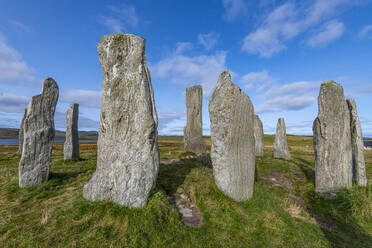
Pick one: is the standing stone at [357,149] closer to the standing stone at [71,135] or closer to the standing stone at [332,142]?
the standing stone at [332,142]

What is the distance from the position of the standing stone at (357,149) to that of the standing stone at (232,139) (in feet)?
19.4

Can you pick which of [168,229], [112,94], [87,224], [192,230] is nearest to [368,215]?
[192,230]

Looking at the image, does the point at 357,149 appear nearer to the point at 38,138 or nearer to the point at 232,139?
the point at 232,139

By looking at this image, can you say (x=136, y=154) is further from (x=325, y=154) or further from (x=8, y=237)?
(x=325, y=154)

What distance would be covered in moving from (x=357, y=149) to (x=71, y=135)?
17.8 metres

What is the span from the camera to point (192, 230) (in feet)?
15.2

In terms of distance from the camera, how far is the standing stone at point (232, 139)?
6.35 meters

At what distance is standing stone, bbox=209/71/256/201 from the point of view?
635 centimetres

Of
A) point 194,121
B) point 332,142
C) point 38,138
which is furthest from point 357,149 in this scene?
point 38,138

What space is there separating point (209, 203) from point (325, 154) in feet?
18.9

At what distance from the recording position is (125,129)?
17.6 ft

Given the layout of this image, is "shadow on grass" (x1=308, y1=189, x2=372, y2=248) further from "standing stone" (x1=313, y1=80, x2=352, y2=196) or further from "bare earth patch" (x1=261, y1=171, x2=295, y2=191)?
"bare earth patch" (x1=261, y1=171, x2=295, y2=191)

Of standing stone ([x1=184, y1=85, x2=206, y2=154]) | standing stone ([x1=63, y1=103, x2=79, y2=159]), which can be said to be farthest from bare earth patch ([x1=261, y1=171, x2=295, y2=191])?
standing stone ([x1=63, y1=103, x2=79, y2=159])

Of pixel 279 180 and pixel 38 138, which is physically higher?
pixel 38 138
